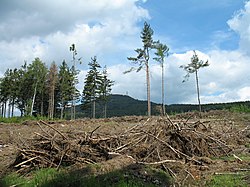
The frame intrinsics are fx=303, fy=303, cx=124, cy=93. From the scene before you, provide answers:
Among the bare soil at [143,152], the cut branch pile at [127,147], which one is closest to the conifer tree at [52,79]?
the bare soil at [143,152]

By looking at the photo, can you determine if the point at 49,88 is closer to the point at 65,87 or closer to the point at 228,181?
the point at 65,87

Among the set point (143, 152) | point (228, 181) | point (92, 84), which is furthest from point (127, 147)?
point (92, 84)

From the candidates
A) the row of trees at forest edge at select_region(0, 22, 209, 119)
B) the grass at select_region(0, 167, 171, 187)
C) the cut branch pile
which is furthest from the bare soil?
the row of trees at forest edge at select_region(0, 22, 209, 119)

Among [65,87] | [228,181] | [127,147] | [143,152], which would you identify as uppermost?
[65,87]

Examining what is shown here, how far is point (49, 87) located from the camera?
4891cm

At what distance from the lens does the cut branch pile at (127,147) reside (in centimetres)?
770

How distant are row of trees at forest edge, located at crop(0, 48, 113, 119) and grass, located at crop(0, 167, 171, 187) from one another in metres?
38.1

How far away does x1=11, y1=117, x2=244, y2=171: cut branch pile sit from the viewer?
25.3ft

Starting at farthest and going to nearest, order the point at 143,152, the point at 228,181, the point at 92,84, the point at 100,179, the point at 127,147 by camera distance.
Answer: the point at 92,84 → the point at 127,147 → the point at 143,152 → the point at 100,179 → the point at 228,181

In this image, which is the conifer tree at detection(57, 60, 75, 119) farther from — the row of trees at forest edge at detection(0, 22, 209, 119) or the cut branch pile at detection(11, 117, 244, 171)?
the cut branch pile at detection(11, 117, 244, 171)

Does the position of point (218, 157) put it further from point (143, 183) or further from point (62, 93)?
point (62, 93)

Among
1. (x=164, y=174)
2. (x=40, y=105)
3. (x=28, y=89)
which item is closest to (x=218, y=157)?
(x=164, y=174)

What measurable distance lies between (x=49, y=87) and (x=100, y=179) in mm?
44486

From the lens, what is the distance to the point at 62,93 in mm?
50156
